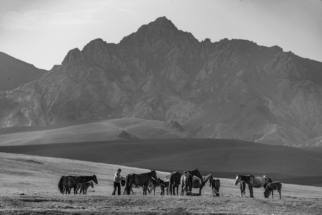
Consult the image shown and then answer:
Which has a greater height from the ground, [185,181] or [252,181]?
[252,181]

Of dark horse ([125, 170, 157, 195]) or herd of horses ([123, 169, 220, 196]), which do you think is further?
herd of horses ([123, 169, 220, 196])

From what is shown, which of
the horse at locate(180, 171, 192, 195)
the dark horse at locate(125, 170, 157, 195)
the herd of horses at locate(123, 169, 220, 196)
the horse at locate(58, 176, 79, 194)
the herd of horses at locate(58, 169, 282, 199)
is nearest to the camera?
the dark horse at locate(125, 170, 157, 195)

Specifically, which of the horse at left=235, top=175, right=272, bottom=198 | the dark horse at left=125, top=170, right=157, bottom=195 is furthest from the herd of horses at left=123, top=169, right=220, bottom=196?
the horse at left=235, top=175, right=272, bottom=198

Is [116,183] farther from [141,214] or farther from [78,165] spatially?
[78,165]

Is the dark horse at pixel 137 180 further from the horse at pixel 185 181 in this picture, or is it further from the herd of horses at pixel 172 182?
the horse at pixel 185 181

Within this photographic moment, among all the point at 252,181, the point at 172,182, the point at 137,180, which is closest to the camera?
the point at 137,180

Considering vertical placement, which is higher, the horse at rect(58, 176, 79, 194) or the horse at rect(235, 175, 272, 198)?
the horse at rect(235, 175, 272, 198)

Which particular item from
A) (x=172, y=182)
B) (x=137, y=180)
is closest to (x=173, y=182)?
(x=172, y=182)

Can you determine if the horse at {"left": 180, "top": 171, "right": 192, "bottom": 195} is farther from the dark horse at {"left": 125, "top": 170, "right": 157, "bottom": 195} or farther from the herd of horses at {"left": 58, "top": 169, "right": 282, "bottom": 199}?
the dark horse at {"left": 125, "top": 170, "right": 157, "bottom": 195}

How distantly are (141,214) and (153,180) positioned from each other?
45.3 feet

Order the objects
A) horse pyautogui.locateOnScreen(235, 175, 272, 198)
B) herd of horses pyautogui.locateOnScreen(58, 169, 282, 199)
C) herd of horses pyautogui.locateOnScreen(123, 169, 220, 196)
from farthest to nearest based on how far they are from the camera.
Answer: horse pyautogui.locateOnScreen(235, 175, 272, 198)
herd of horses pyautogui.locateOnScreen(58, 169, 282, 199)
herd of horses pyautogui.locateOnScreen(123, 169, 220, 196)

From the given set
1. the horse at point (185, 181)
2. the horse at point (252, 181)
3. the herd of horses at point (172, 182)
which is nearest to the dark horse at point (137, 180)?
the herd of horses at point (172, 182)

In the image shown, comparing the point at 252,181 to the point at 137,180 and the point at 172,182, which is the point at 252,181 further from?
the point at 137,180

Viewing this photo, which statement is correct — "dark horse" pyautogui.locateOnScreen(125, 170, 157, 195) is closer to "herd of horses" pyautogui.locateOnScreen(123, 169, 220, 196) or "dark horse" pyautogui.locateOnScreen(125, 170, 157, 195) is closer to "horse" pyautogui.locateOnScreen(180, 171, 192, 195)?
"herd of horses" pyautogui.locateOnScreen(123, 169, 220, 196)
